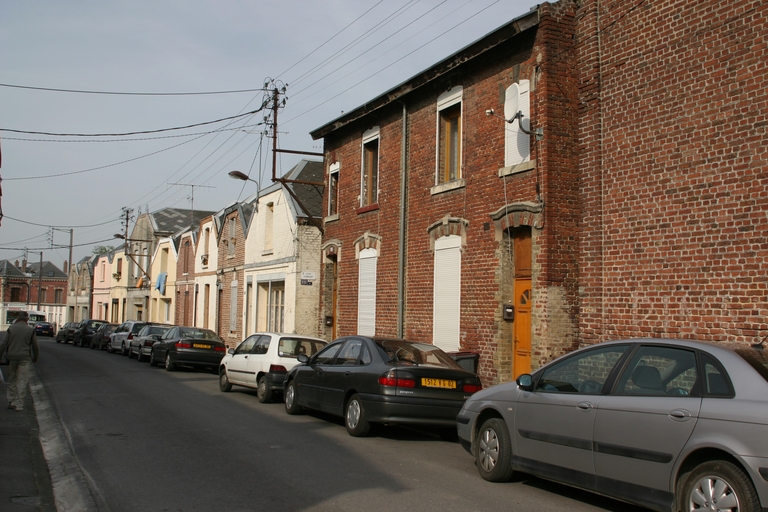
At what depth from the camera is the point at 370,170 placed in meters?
20.1

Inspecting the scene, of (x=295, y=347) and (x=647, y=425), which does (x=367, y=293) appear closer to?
(x=295, y=347)

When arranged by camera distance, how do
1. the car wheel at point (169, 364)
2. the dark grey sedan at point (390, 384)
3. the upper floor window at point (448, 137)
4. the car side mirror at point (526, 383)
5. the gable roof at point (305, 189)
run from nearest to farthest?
the car side mirror at point (526, 383)
the dark grey sedan at point (390, 384)
the upper floor window at point (448, 137)
the car wheel at point (169, 364)
the gable roof at point (305, 189)

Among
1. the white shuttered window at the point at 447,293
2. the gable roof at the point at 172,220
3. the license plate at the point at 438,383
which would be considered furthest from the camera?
the gable roof at the point at 172,220

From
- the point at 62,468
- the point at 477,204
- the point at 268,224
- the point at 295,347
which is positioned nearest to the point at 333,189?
the point at 268,224

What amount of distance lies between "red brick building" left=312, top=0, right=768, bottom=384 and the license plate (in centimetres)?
319

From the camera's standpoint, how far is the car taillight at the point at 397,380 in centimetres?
Result: 980

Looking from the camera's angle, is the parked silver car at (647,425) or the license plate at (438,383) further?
the license plate at (438,383)

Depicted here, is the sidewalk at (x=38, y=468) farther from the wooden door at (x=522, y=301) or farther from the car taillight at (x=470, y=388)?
the wooden door at (x=522, y=301)

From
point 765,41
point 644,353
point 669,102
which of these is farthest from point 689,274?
point 644,353

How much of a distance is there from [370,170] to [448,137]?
13.5ft

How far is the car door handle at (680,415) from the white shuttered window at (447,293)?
31.6ft

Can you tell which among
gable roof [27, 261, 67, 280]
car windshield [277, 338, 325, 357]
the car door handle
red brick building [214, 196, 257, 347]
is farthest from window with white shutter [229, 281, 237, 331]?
gable roof [27, 261, 67, 280]

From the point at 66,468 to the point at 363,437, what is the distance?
399 centimetres

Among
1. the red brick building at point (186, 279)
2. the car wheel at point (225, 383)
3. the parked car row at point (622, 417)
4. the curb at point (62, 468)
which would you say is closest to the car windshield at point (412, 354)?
the parked car row at point (622, 417)
